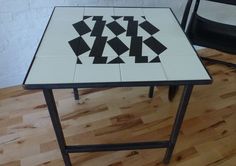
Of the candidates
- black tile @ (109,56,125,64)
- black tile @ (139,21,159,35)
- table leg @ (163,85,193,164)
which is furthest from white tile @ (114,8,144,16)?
table leg @ (163,85,193,164)

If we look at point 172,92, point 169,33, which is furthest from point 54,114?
point 172,92

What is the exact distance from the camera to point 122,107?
1613mm

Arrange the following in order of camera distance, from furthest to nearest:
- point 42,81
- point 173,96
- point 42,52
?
point 173,96 < point 42,52 < point 42,81

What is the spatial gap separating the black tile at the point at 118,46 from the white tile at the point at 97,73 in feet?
0.35

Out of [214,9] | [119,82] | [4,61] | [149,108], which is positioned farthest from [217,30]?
[4,61]

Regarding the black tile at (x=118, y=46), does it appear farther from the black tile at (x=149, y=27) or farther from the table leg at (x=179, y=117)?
the table leg at (x=179, y=117)

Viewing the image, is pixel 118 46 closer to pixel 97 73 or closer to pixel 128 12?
pixel 97 73

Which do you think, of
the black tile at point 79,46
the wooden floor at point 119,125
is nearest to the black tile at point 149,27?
the black tile at point 79,46

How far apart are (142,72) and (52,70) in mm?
340

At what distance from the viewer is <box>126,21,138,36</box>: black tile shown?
114cm

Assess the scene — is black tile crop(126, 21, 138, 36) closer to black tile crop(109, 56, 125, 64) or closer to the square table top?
the square table top

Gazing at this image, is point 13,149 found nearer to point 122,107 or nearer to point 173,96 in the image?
point 122,107

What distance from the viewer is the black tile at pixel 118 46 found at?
40.0 inches

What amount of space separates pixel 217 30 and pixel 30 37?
1235 millimetres
